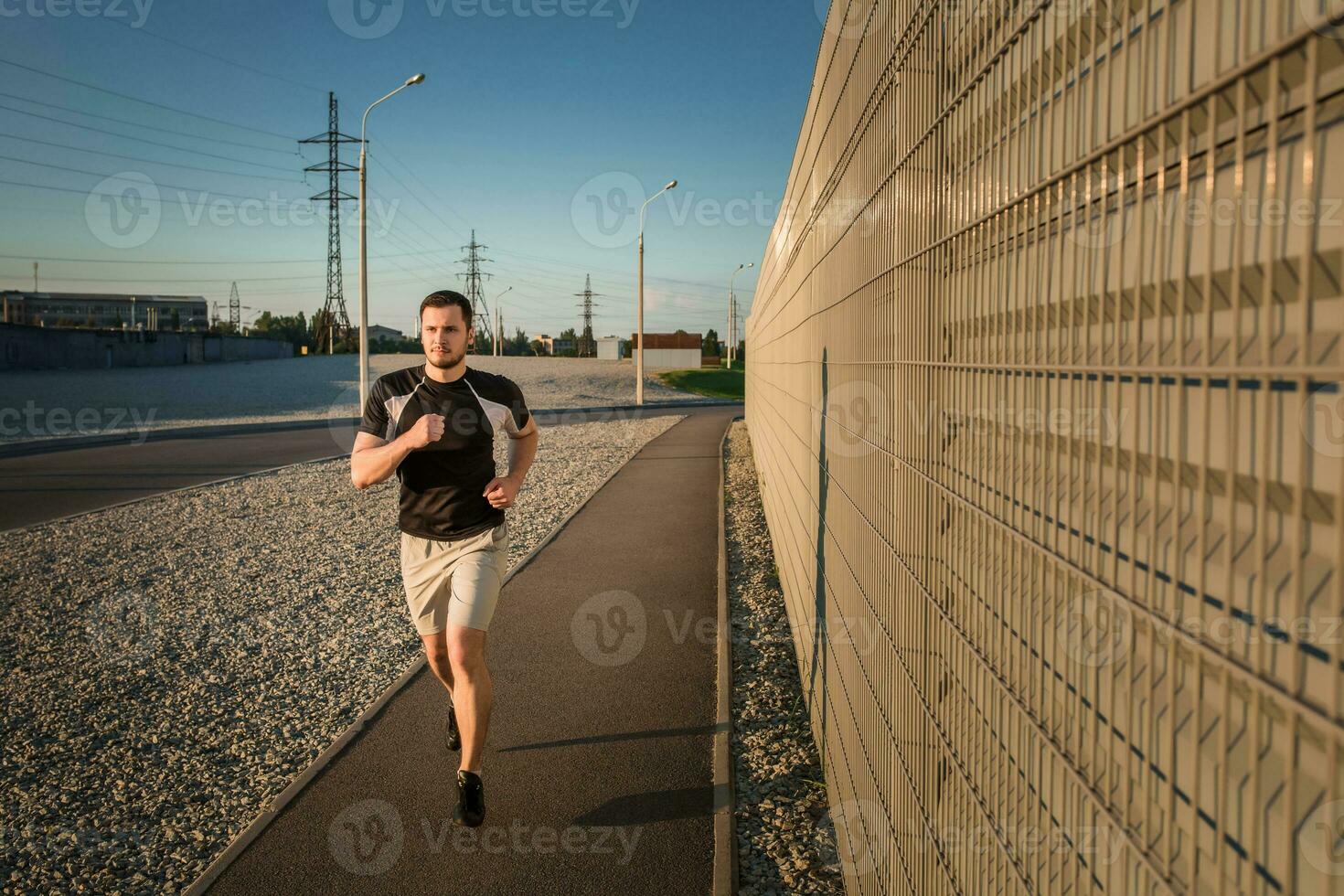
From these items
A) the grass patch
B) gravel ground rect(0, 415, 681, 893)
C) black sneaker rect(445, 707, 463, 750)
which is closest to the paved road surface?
gravel ground rect(0, 415, 681, 893)

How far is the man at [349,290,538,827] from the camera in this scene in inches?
153

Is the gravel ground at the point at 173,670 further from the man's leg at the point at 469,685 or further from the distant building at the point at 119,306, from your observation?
the distant building at the point at 119,306

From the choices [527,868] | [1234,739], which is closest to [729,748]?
[527,868]

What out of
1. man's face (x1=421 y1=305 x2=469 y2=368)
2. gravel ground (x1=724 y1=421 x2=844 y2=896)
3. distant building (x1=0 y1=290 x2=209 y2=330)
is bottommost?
gravel ground (x1=724 y1=421 x2=844 y2=896)

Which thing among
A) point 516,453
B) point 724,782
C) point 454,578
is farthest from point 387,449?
point 724,782

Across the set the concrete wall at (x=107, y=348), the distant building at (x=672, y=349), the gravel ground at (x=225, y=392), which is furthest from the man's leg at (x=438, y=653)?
the distant building at (x=672, y=349)

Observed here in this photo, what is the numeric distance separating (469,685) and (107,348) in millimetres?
55774

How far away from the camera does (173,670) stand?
5680 millimetres

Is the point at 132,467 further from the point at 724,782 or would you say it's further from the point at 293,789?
the point at 724,782

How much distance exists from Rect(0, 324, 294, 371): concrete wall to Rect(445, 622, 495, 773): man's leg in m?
49.0

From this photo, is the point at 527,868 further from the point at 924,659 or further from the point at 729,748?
the point at 924,659

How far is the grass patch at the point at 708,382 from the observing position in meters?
53.8

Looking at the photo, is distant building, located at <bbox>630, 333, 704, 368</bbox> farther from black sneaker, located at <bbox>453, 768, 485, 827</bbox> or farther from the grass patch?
black sneaker, located at <bbox>453, 768, 485, 827</bbox>

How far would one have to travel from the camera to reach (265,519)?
10.9 metres
